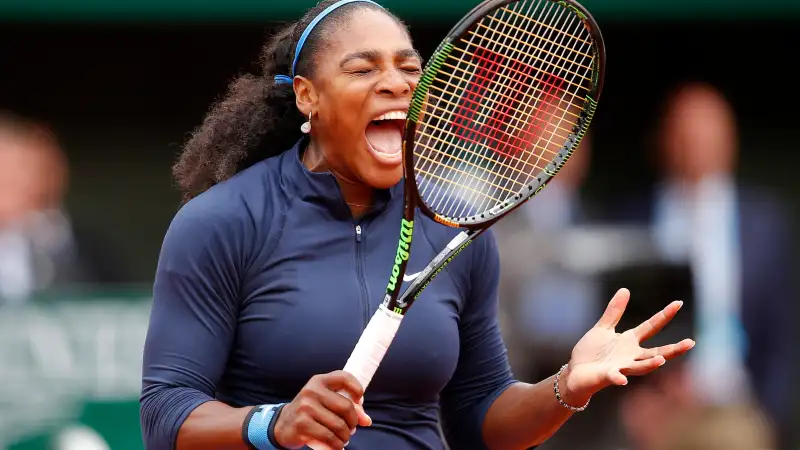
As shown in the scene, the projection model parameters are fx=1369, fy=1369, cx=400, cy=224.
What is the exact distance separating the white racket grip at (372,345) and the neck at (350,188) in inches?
14.7

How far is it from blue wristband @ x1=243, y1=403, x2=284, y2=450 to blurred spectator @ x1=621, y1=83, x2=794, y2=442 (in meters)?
3.31

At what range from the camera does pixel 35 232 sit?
5785 mm

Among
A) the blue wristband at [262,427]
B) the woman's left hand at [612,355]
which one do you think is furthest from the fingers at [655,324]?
the blue wristband at [262,427]

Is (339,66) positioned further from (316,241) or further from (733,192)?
(733,192)

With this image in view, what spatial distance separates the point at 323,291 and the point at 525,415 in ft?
1.85

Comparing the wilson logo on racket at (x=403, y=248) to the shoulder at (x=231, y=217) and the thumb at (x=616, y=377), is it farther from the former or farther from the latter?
the thumb at (x=616, y=377)

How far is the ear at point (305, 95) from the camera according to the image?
9.64ft

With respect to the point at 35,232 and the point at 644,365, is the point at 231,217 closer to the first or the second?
the point at 644,365

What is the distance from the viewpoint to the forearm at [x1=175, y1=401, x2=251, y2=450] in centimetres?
260

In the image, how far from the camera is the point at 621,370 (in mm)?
2748

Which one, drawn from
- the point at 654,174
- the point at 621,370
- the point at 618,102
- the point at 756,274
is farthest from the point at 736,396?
the point at 621,370

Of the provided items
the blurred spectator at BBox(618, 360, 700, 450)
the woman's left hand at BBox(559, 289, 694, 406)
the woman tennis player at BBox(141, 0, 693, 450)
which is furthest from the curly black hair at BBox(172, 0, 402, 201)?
the blurred spectator at BBox(618, 360, 700, 450)

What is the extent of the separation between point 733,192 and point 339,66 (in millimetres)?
3462

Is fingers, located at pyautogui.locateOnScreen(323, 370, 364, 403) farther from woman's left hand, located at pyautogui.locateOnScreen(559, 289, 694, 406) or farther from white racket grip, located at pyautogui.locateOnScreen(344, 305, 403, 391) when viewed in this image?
woman's left hand, located at pyautogui.locateOnScreen(559, 289, 694, 406)
